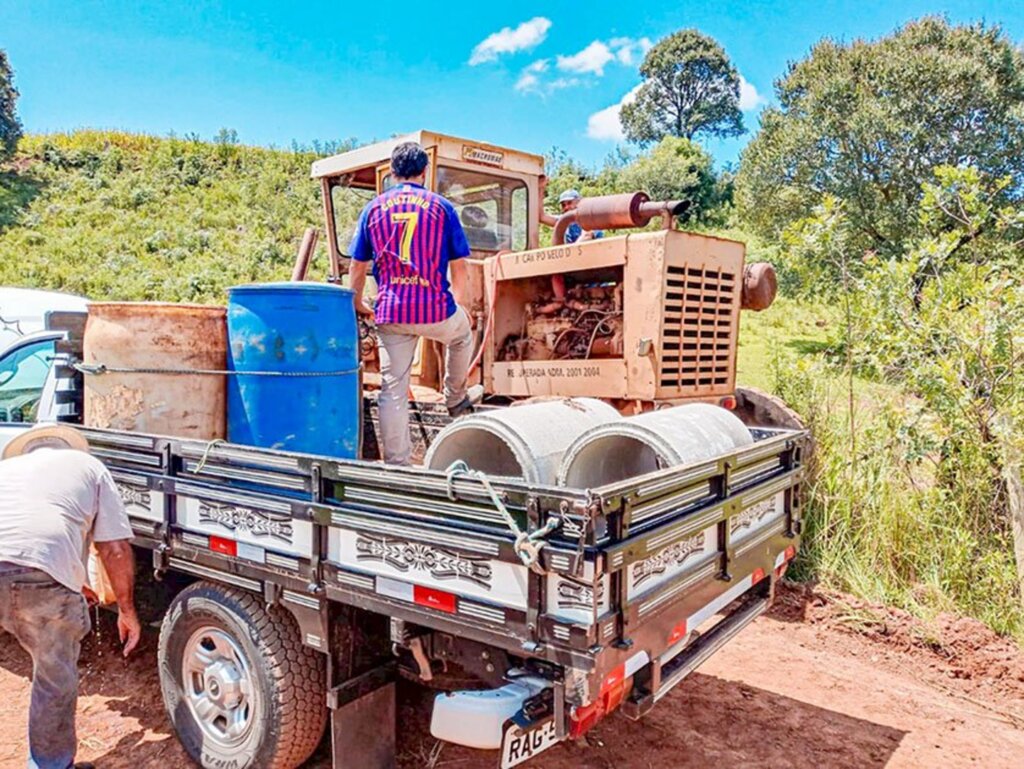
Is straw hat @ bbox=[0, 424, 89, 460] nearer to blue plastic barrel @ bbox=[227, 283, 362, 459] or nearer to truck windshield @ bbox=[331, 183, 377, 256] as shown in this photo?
blue plastic barrel @ bbox=[227, 283, 362, 459]

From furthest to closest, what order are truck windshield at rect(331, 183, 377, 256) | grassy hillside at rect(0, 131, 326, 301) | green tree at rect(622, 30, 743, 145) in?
green tree at rect(622, 30, 743, 145) < grassy hillside at rect(0, 131, 326, 301) < truck windshield at rect(331, 183, 377, 256)

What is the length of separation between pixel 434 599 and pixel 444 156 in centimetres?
407

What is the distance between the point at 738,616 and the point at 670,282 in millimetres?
2295

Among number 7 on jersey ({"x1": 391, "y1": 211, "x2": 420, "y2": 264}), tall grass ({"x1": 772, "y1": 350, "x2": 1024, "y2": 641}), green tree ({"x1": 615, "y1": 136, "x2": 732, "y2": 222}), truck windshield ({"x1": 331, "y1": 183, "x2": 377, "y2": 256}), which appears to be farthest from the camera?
green tree ({"x1": 615, "y1": 136, "x2": 732, "y2": 222})

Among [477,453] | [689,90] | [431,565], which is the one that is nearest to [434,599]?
[431,565]

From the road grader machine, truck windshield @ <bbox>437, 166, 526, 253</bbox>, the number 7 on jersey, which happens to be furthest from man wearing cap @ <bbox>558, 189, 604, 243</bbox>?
the number 7 on jersey

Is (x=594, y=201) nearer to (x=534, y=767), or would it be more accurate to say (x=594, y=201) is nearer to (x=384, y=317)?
(x=384, y=317)

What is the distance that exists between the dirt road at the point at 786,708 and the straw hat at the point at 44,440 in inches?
53.9

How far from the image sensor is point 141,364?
3.83m

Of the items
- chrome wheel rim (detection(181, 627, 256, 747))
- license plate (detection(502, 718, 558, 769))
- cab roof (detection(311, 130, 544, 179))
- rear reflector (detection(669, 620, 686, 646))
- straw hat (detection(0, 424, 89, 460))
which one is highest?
cab roof (detection(311, 130, 544, 179))

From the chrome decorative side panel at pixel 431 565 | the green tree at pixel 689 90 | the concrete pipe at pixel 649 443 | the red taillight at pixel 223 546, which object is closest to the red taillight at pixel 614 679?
the chrome decorative side panel at pixel 431 565

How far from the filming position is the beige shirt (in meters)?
3.03

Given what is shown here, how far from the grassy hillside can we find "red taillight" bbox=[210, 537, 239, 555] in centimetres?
2007

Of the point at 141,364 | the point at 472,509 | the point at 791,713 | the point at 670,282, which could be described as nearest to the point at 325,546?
the point at 472,509
